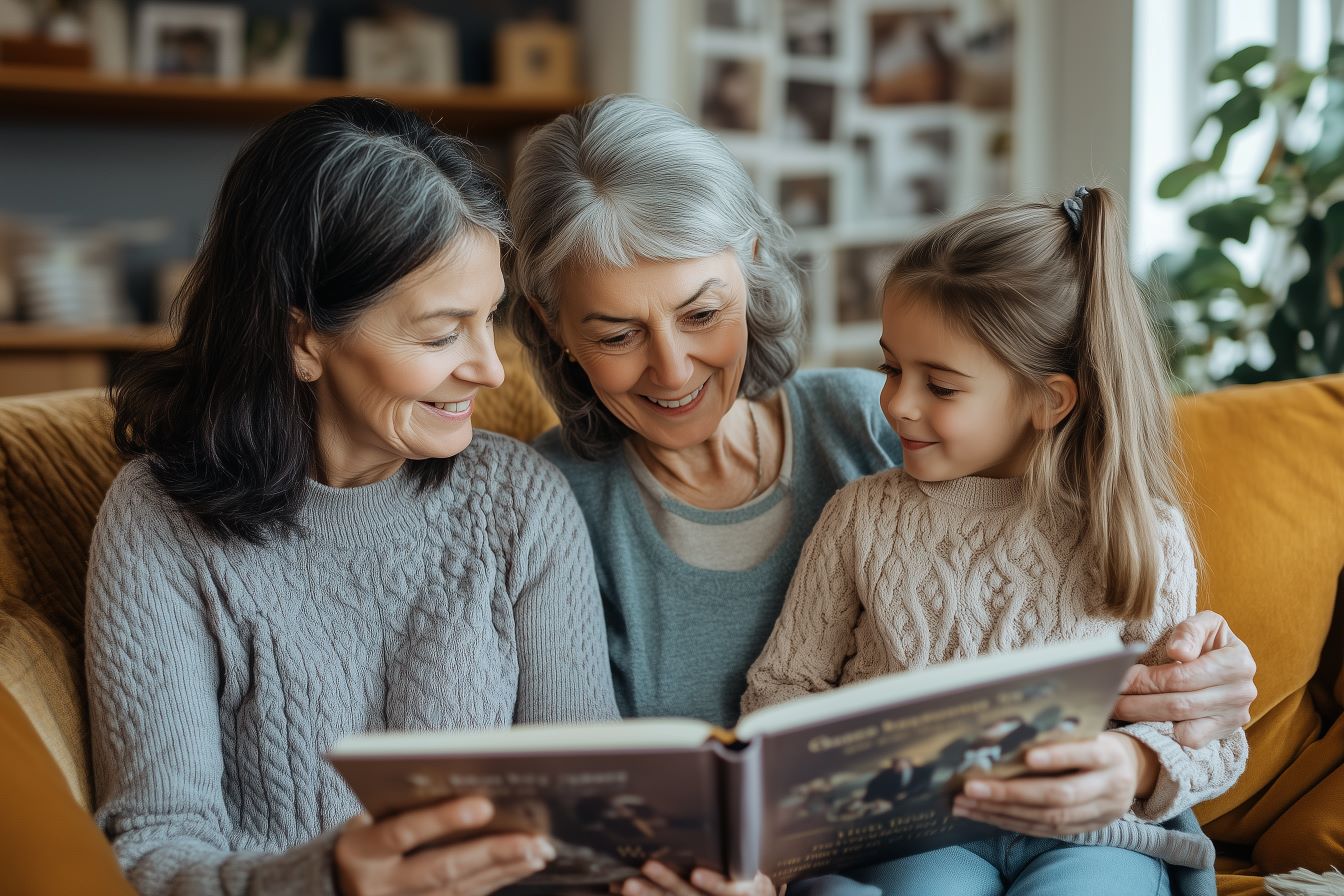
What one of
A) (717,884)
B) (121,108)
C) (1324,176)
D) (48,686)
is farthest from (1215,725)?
(121,108)

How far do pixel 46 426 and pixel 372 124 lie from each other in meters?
0.62

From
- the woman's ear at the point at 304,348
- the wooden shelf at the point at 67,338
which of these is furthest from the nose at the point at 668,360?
the wooden shelf at the point at 67,338

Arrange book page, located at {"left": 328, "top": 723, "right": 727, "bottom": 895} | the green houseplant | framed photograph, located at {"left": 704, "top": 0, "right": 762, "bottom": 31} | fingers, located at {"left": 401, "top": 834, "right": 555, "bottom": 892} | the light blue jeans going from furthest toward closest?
framed photograph, located at {"left": 704, "top": 0, "right": 762, "bottom": 31}, the green houseplant, the light blue jeans, fingers, located at {"left": 401, "top": 834, "right": 555, "bottom": 892}, book page, located at {"left": 328, "top": 723, "right": 727, "bottom": 895}

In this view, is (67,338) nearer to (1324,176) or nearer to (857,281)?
(857,281)

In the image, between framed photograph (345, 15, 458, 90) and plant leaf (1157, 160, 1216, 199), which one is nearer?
plant leaf (1157, 160, 1216, 199)

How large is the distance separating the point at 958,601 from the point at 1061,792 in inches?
11.9

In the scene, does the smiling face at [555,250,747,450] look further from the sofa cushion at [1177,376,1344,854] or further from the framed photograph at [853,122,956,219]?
the framed photograph at [853,122,956,219]

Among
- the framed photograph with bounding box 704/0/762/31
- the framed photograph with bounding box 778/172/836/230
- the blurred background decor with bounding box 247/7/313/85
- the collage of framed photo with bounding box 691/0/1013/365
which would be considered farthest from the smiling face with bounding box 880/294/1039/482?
the blurred background decor with bounding box 247/7/313/85

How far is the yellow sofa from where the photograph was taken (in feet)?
4.96

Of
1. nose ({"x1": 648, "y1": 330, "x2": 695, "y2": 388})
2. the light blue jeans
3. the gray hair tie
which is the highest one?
the gray hair tie

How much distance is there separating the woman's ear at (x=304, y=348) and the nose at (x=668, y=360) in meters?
0.38

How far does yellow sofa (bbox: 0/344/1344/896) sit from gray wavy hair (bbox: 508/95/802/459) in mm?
567

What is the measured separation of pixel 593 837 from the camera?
1076mm

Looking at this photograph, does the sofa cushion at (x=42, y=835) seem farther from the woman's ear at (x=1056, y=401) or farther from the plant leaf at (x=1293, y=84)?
the plant leaf at (x=1293, y=84)
